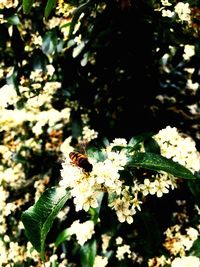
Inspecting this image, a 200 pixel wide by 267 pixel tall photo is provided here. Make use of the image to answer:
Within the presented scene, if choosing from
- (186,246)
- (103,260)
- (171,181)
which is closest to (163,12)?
(171,181)

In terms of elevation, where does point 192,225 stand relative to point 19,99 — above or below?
below

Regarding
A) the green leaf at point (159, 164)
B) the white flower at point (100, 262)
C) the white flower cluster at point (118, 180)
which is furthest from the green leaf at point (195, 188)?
the white flower at point (100, 262)

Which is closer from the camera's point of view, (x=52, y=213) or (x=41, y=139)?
(x=52, y=213)

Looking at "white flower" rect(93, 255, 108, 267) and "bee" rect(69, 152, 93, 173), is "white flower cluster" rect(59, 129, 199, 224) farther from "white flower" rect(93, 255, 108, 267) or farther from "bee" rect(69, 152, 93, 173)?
"white flower" rect(93, 255, 108, 267)

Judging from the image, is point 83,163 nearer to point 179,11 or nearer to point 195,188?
point 195,188

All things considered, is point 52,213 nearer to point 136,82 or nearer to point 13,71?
point 13,71

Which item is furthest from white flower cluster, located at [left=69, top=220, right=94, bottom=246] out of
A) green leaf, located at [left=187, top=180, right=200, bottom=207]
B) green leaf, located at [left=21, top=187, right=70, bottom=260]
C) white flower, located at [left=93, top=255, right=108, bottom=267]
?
green leaf, located at [left=21, top=187, right=70, bottom=260]
